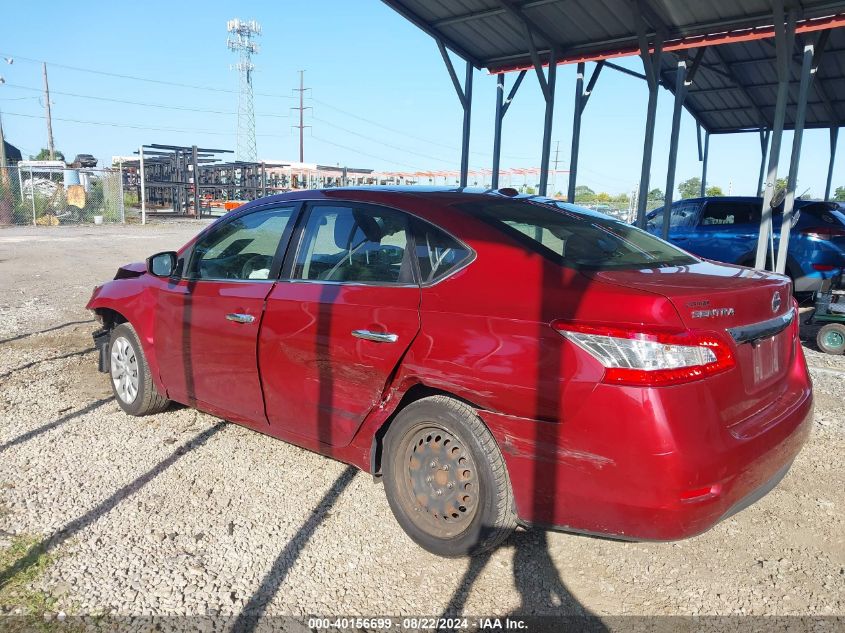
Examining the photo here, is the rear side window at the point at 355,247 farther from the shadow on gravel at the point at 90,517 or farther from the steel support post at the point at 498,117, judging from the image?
the steel support post at the point at 498,117

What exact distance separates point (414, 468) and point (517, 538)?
25.4 inches

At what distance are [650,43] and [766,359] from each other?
9.28m

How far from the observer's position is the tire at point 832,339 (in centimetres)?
697

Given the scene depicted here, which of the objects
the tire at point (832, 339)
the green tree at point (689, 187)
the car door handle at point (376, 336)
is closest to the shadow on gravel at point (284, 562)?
the car door handle at point (376, 336)

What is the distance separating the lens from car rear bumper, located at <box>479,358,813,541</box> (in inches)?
89.5

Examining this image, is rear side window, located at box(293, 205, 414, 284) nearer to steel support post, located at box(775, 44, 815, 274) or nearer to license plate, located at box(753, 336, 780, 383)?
license plate, located at box(753, 336, 780, 383)

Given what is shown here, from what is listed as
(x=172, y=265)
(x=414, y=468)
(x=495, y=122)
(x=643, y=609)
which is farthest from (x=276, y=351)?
(x=495, y=122)

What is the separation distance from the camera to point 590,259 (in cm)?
291

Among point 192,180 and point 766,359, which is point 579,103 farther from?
point 192,180

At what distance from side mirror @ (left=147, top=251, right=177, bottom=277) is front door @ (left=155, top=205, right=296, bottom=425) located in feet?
0.28

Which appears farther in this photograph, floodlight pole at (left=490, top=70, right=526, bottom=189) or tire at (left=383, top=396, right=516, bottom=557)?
floodlight pole at (left=490, top=70, right=526, bottom=189)

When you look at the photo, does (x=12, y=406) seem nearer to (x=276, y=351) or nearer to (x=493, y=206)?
(x=276, y=351)

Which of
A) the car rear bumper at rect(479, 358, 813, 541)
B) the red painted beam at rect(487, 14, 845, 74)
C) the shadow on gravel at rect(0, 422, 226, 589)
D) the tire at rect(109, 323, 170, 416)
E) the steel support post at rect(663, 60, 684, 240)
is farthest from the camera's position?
the steel support post at rect(663, 60, 684, 240)

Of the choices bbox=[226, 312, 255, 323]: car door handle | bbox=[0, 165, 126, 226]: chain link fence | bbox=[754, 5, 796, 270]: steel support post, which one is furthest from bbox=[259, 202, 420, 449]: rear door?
bbox=[0, 165, 126, 226]: chain link fence
